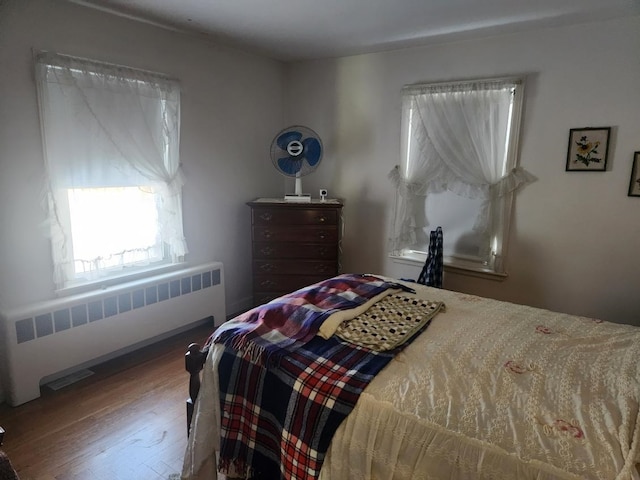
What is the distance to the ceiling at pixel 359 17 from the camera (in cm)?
239

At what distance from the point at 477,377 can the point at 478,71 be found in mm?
2498

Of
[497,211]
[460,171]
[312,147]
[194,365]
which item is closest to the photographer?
[194,365]

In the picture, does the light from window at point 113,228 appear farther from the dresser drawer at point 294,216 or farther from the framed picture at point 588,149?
the framed picture at point 588,149

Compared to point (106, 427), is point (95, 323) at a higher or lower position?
higher

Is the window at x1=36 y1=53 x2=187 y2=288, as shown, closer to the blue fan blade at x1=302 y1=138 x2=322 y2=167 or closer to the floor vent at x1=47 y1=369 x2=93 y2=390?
the floor vent at x1=47 y1=369 x2=93 y2=390

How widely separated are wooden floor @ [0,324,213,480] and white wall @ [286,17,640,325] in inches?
89.0

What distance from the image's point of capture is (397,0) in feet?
7.67

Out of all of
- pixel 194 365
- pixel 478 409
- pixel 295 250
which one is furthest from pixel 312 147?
pixel 478 409

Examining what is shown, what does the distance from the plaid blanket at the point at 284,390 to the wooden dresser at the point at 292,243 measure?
1.68 m

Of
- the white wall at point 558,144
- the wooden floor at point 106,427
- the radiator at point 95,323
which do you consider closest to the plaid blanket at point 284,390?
the wooden floor at point 106,427

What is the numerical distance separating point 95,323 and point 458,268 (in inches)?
108

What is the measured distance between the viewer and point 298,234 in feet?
11.4

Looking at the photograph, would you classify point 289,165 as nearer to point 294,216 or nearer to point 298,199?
point 298,199

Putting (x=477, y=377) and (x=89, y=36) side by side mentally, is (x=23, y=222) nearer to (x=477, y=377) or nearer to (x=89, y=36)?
(x=89, y=36)
